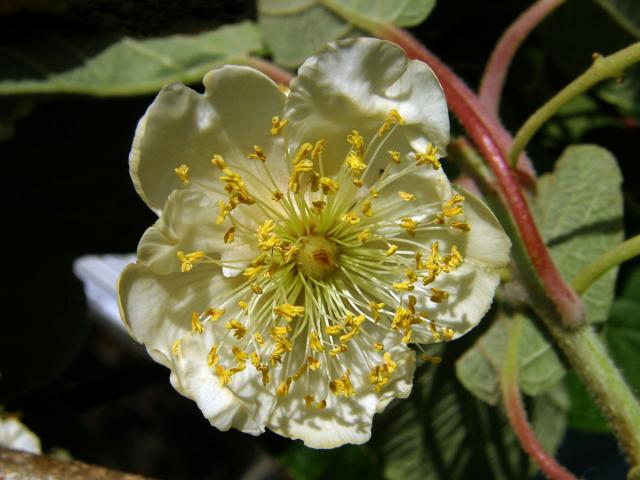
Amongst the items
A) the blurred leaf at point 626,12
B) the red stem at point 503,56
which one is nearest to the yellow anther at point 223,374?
the red stem at point 503,56

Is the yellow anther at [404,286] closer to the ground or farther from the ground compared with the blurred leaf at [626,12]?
closer to the ground

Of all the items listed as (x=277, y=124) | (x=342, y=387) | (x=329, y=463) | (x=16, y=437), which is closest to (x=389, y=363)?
(x=342, y=387)

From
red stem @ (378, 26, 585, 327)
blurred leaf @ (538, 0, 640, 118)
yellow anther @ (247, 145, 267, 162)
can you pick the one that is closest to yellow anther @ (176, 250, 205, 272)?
yellow anther @ (247, 145, 267, 162)

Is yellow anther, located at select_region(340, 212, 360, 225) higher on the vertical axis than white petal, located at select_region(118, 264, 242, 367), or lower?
Result: higher

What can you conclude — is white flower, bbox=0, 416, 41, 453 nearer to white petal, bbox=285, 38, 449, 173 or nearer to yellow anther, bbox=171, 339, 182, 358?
yellow anther, bbox=171, 339, 182, 358

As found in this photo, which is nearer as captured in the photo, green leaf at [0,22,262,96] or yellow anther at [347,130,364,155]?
yellow anther at [347,130,364,155]

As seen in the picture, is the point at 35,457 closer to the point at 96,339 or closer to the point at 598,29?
the point at 598,29

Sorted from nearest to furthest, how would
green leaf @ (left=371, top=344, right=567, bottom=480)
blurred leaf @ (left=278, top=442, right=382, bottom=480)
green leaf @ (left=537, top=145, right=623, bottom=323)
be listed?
green leaf @ (left=537, top=145, right=623, bottom=323) → green leaf @ (left=371, top=344, right=567, bottom=480) → blurred leaf @ (left=278, top=442, right=382, bottom=480)

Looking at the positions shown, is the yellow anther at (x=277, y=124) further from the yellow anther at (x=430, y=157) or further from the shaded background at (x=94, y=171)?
the shaded background at (x=94, y=171)
